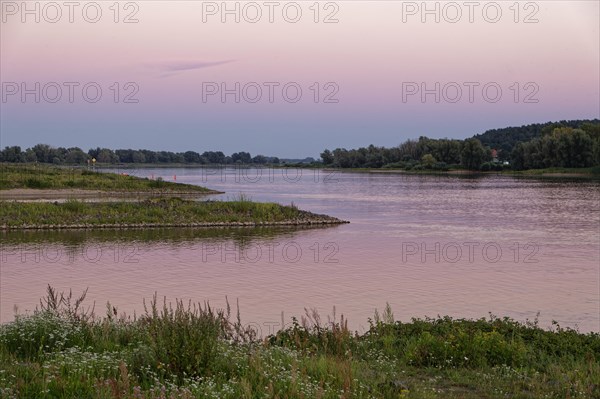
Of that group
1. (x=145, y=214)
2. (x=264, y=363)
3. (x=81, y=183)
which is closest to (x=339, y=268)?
(x=264, y=363)

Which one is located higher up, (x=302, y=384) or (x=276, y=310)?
(x=302, y=384)

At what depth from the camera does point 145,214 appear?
51.7 metres

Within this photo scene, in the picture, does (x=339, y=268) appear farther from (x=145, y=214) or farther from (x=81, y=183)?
(x=81, y=183)

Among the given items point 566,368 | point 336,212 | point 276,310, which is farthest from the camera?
point 336,212

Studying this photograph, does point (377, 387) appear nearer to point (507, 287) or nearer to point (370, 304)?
point (370, 304)

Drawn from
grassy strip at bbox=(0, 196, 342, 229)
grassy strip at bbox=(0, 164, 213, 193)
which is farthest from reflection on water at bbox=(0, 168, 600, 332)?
grassy strip at bbox=(0, 164, 213, 193)

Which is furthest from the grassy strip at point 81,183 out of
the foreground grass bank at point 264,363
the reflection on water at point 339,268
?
the foreground grass bank at point 264,363

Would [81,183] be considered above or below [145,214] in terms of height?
above

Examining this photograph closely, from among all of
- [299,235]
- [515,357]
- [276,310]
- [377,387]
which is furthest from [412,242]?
[377,387]

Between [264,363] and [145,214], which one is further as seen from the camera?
[145,214]

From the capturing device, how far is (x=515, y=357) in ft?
41.2

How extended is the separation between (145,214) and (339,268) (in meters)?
25.4

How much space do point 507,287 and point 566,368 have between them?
1427cm

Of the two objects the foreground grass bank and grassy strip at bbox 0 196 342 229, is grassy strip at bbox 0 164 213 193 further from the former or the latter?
the foreground grass bank
